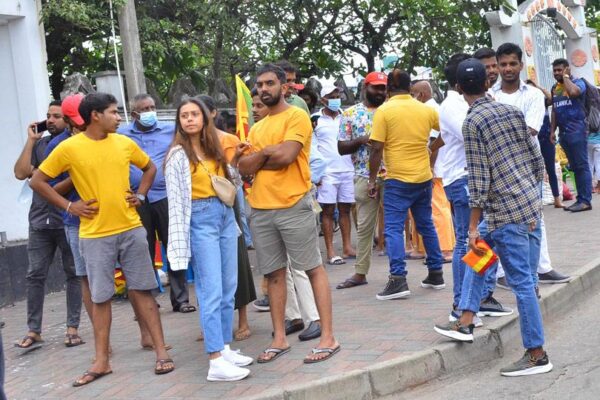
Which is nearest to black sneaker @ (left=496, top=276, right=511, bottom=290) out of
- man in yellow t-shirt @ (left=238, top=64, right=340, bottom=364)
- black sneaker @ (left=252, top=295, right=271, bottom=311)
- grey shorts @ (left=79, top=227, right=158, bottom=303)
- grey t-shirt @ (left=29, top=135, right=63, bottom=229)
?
black sneaker @ (left=252, top=295, right=271, bottom=311)

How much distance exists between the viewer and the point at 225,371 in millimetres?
5777

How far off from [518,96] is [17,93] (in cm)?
579

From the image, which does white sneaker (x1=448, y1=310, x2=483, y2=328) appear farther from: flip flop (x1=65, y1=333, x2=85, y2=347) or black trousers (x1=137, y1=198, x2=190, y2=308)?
flip flop (x1=65, y1=333, x2=85, y2=347)

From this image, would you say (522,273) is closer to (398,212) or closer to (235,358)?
(235,358)

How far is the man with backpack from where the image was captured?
492 inches

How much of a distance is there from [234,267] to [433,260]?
2432 millimetres

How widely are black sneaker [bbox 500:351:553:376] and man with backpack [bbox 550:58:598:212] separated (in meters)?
7.09

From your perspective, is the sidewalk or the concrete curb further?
the sidewalk

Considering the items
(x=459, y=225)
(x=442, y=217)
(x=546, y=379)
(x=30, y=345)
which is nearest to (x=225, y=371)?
(x=546, y=379)

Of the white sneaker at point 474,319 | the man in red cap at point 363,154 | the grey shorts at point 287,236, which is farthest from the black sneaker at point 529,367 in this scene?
the man in red cap at point 363,154

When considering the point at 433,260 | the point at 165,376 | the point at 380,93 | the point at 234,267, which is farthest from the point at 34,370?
the point at 380,93

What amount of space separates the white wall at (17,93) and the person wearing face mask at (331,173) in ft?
10.3

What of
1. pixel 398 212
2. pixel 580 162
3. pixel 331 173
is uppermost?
pixel 331 173

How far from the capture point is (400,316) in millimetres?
7121
